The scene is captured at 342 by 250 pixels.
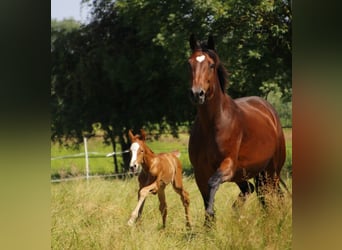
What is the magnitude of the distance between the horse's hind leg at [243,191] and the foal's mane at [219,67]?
0.48m

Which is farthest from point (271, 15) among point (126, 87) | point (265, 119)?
point (126, 87)

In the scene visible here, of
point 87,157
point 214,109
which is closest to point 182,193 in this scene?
point 214,109

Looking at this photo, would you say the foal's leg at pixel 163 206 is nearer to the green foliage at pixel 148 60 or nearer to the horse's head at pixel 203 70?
the green foliage at pixel 148 60

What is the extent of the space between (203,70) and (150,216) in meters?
0.82

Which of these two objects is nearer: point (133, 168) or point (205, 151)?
point (205, 151)

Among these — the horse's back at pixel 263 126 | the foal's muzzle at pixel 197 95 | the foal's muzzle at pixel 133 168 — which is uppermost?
the foal's muzzle at pixel 197 95

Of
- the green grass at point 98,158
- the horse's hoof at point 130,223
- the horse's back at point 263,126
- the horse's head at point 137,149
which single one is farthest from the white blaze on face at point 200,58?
the horse's hoof at point 130,223

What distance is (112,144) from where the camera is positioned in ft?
9.12

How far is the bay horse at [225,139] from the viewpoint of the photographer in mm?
2430

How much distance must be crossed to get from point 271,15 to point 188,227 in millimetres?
1134

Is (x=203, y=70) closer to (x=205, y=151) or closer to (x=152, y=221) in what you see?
(x=205, y=151)

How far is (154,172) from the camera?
2.72 metres

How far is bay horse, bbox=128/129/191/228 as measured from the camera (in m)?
2.64
